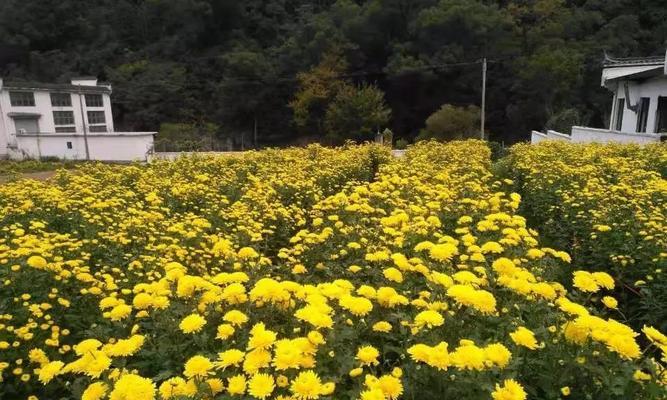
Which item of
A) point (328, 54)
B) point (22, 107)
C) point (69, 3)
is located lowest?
point (22, 107)

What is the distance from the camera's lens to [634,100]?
19469mm

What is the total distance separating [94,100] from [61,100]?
2958 millimetres

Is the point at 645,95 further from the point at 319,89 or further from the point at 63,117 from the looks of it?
the point at 63,117

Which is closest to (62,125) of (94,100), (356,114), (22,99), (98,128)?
(98,128)

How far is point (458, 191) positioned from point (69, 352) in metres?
4.69

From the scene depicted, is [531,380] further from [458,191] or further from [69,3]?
[69,3]

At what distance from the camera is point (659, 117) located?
17.8m

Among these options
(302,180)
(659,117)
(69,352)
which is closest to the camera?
(69,352)

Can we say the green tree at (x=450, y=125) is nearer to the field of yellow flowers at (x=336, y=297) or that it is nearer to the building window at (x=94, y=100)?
the field of yellow flowers at (x=336, y=297)

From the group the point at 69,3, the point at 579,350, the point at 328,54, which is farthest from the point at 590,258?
the point at 69,3

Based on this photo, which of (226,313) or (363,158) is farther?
(363,158)

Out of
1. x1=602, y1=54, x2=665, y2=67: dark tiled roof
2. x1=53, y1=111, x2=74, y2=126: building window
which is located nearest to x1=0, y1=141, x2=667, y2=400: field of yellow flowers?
x1=602, y1=54, x2=665, y2=67: dark tiled roof

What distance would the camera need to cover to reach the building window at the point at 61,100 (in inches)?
1625

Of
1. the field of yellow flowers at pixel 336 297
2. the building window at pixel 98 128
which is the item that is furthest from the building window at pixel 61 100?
the field of yellow flowers at pixel 336 297
